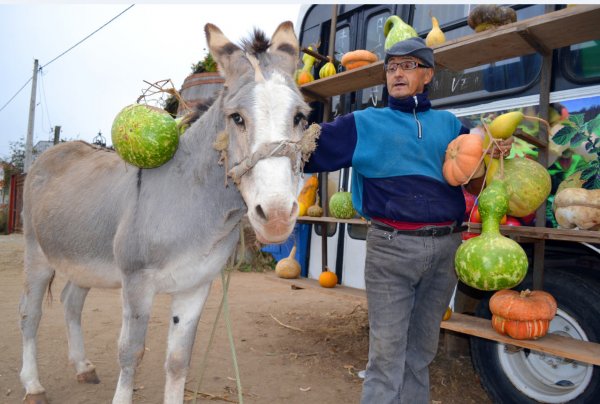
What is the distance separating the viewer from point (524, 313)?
279 cm

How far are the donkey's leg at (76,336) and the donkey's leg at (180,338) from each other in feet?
4.63

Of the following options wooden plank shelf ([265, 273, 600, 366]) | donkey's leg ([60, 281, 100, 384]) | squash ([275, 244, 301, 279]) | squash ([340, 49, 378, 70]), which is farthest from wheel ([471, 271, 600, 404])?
donkey's leg ([60, 281, 100, 384])

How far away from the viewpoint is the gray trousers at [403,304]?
2.32 meters

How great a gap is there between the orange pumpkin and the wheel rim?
64.7 inches

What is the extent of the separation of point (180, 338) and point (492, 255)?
201 centimetres

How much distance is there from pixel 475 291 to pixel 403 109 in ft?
6.75

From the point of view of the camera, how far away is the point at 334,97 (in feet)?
18.5

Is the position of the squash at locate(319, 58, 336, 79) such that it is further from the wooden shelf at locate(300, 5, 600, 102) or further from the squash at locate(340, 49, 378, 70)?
the wooden shelf at locate(300, 5, 600, 102)

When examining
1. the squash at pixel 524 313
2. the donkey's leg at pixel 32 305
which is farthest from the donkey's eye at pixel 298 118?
the donkey's leg at pixel 32 305

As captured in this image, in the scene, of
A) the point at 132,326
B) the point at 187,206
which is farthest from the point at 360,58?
the point at 132,326

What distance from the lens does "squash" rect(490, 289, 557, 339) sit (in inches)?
109

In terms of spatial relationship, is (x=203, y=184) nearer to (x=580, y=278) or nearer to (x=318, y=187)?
(x=580, y=278)

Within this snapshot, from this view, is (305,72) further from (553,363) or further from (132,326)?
(553,363)

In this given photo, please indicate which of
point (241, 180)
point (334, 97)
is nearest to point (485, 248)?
point (241, 180)
